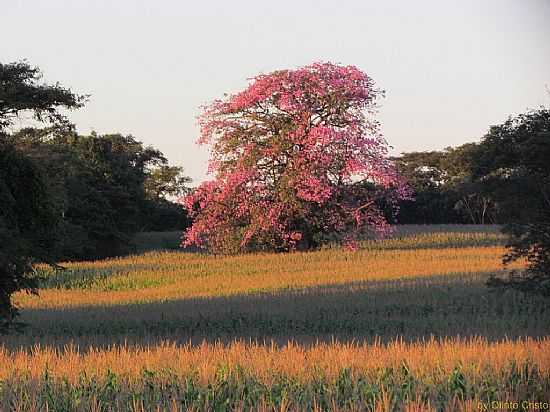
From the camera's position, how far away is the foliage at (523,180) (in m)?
21.2

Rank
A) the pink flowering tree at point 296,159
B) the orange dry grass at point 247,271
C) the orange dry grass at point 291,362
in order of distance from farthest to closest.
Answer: the pink flowering tree at point 296,159 < the orange dry grass at point 247,271 < the orange dry grass at point 291,362

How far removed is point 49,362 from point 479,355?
5467 millimetres

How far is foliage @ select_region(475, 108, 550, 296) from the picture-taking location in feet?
69.6

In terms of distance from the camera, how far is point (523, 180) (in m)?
21.3

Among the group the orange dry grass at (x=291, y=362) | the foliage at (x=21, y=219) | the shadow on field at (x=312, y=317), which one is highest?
the foliage at (x=21, y=219)

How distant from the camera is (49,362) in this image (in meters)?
11.9

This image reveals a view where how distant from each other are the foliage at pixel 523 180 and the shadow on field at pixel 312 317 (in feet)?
5.35

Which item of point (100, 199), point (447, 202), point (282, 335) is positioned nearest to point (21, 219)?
point (282, 335)

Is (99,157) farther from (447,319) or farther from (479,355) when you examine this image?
(479,355)

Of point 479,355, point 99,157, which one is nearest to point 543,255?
point 479,355

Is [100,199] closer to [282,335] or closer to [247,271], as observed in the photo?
[247,271]

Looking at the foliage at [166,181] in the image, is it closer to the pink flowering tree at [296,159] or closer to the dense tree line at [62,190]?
the dense tree line at [62,190]

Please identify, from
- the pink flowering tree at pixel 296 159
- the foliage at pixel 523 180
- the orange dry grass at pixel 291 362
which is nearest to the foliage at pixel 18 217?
the orange dry grass at pixel 291 362

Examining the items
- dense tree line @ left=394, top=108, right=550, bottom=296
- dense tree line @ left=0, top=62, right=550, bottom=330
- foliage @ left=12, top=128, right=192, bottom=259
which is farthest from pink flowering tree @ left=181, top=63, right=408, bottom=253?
dense tree line @ left=394, top=108, right=550, bottom=296
